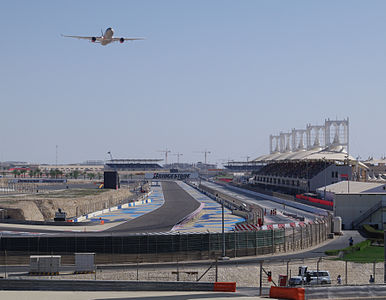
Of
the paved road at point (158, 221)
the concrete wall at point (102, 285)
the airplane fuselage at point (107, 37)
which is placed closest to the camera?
the concrete wall at point (102, 285)

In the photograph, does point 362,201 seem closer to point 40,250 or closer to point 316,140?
point 40,250

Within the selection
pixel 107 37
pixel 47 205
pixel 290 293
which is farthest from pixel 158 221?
pixel 290 293

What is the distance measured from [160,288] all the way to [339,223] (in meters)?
38.3

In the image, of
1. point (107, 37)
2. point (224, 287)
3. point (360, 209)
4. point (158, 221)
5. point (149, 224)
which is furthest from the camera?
point (158, 221)

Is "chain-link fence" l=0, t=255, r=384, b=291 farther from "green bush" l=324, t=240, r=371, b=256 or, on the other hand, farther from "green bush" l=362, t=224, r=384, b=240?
"green bush" l=362, t=224, r=384, b=240

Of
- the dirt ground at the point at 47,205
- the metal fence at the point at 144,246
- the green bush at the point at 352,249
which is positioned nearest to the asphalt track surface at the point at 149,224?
the metal fence at the point at 144,246

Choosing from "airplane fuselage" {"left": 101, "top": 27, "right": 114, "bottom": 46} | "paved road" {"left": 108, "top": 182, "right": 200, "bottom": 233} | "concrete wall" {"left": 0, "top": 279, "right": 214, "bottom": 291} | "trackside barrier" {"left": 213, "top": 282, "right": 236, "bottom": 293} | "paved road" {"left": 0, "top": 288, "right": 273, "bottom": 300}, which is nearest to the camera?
"paved road" {"left": 0, "top": 288, "right": 273, "bottom": 300}

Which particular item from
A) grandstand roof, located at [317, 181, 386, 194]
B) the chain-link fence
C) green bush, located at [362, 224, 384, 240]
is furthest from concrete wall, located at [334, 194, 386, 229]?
the chain-link fence

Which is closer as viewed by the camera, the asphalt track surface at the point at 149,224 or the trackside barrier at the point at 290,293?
the trackside barrier at the point at 290,293

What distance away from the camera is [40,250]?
161 feet

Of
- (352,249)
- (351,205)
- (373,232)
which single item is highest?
(351,205)

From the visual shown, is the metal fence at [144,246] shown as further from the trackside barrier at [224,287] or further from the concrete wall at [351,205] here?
the concrete wall at [351,205]

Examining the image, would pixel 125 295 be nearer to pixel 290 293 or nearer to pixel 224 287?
pixel 224 287

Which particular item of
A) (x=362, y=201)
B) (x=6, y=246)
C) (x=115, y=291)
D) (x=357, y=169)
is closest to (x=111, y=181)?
(x=357, y=169)
